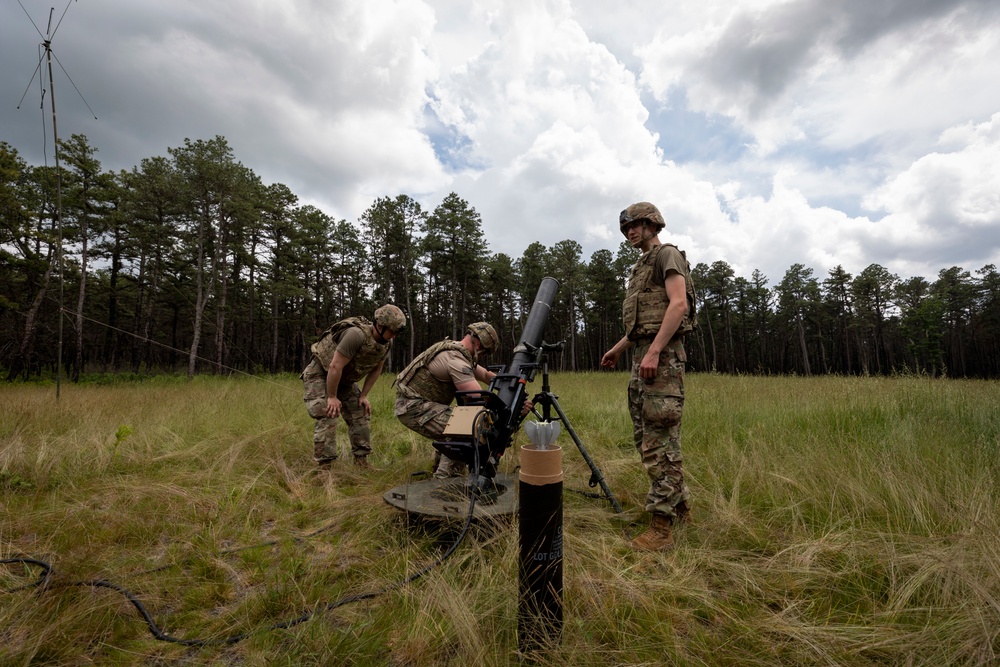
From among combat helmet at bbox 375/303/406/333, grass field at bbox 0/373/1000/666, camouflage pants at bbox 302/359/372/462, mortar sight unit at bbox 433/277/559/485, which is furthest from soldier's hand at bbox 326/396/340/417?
mortar sight unit at bbox 433/277/559/485

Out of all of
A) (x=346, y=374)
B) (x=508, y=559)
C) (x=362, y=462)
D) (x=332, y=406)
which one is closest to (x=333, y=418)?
(x=332, y=406)

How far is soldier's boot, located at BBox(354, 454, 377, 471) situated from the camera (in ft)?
14.1

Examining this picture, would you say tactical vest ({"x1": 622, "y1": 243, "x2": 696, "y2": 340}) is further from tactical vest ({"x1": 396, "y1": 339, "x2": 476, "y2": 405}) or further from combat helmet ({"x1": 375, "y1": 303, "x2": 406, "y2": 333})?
combat helmet ({"x1": 375, "y1": 303, "x2": 406, "y2": 333})

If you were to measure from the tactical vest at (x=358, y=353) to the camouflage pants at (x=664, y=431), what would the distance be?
2847mm

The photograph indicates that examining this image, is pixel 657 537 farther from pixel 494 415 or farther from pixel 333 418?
pixel 333 418

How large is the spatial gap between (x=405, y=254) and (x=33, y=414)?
22.1m

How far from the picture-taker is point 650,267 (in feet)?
9.37

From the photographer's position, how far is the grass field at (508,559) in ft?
5.12

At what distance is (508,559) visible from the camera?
2.12 m

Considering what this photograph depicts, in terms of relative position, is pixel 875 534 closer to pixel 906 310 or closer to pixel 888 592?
pixel 888 592

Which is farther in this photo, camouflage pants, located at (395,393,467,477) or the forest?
the forest

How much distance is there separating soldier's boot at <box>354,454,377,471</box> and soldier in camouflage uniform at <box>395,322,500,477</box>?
910mm

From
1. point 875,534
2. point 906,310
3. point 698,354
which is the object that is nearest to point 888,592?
point 875,534

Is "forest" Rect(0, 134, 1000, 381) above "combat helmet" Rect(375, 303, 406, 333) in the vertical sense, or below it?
above
